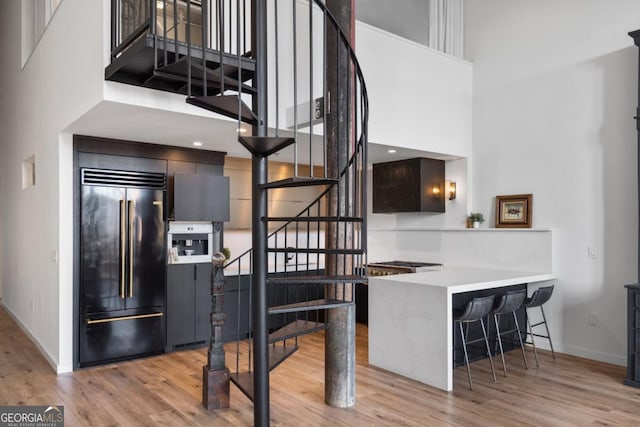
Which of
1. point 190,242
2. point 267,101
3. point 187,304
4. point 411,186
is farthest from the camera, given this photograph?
point 411,186

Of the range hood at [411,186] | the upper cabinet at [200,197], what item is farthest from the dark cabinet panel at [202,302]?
the range hood at [411,186]

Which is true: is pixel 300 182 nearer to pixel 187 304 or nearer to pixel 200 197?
pixel 200 197

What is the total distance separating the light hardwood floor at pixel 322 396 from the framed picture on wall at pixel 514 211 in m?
1.47

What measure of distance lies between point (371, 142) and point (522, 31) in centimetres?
221

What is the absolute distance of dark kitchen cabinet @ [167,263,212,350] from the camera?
16.7 feet

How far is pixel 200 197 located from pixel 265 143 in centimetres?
269

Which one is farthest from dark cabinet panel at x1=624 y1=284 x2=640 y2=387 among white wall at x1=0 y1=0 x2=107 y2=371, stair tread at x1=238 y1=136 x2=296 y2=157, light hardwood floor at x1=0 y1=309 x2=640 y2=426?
white wall at x1=0 y1=0 x2=107 y2=371

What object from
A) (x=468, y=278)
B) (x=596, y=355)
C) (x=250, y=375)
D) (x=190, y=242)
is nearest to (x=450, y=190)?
(x=468, y=278)

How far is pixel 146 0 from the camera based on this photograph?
3.17m

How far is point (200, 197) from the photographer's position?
17.1 ft

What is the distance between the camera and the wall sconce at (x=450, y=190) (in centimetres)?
618

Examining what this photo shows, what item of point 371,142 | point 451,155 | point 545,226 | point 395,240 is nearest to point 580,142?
point 545,226

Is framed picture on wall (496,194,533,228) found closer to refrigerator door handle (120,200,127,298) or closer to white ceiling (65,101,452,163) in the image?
white ceiling (65,101,452,163)

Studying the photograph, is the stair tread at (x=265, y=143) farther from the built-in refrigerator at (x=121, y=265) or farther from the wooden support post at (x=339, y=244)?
the built-in refrigerator at (x=121, y=265)
